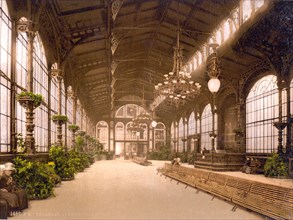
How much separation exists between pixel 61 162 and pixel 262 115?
11.8 metres

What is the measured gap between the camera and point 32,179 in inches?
323

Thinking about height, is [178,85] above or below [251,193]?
above

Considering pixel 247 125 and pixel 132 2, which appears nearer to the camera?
pixel 132 2

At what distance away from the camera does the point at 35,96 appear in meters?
8.91

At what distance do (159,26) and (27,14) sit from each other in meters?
10.7

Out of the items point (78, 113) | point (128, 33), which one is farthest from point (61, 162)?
point (78, 113)

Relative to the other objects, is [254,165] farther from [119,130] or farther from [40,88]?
[119,130]

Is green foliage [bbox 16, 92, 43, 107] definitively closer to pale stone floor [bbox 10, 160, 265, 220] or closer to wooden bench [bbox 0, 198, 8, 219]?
pale stone floor [bbox 10, 160, 265, 220]

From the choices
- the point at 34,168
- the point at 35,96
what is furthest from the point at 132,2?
the point at 34,168

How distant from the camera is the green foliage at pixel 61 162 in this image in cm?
1242

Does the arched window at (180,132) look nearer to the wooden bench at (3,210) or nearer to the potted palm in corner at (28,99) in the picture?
the potted palm in corner at (28,99)

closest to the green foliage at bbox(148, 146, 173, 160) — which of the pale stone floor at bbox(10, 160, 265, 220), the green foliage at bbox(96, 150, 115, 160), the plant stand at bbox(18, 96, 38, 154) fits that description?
the green foliage at bbox(96, 150, 115, 160)

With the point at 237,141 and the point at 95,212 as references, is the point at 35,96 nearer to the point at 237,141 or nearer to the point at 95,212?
the point at 95,212

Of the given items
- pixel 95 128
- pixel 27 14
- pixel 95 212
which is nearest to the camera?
pixel 95 212
